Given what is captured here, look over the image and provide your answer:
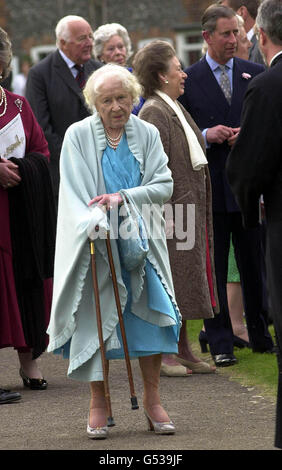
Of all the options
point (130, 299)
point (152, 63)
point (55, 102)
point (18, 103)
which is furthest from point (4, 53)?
point (55, 102)

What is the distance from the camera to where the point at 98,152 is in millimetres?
6250

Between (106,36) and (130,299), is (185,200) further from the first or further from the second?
Result: (106,36)

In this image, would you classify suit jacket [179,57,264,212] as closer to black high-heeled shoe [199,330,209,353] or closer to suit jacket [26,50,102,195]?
black high-heeled shoe [199,330,209,353]

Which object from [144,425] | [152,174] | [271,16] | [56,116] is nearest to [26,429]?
[144,425]

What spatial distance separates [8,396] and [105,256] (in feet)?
5.30

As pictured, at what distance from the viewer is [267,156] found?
500 centimetres

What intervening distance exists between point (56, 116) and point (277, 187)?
5.07m

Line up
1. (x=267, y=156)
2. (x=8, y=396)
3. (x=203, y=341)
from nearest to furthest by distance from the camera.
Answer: (x=267, y=156)
(x=8, y=396)
(x=203, y=341)

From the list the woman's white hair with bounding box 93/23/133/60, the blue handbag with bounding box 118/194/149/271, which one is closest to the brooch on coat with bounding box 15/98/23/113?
the blue handbag with bounding box 118/194/149/271

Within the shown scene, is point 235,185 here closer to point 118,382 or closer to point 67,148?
point 67,148

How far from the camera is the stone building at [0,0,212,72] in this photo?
27.4m

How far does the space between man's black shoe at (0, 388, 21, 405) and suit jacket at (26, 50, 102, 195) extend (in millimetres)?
2938

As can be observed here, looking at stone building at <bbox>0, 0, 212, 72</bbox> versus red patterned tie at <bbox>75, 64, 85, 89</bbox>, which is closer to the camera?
red patterned tie at <bbox>75, 64, 85, 89</bbox>

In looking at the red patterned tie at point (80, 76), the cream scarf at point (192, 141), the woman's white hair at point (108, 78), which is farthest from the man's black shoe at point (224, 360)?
the red patterned tie at point (80, 76)
